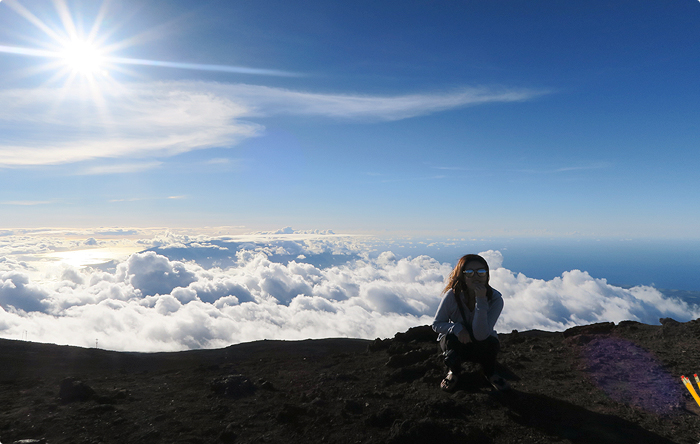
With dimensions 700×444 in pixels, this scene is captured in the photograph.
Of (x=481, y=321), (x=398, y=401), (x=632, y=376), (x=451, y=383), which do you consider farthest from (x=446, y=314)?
(x=632, y=376)

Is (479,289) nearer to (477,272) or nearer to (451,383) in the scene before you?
(477,272)

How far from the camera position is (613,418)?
4.50 metres

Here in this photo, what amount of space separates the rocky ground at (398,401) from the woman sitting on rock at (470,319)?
0.53m

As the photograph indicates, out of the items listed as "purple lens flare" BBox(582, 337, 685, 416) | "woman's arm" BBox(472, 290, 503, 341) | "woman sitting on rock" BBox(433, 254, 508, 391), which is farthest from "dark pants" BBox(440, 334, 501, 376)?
"purple lens flare" BBox(582, 337, 685, 416)

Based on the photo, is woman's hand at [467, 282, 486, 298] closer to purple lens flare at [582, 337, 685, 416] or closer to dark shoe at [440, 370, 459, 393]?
dark shoe at [440, 370, 459, 393]

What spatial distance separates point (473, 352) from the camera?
5395 millimetres

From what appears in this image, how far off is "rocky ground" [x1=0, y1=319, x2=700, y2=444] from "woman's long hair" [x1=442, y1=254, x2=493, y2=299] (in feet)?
5.48

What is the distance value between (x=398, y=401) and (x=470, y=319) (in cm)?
198

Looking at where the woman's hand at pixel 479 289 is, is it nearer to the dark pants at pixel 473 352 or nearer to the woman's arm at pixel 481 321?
the woman's arm at pixel 481 321

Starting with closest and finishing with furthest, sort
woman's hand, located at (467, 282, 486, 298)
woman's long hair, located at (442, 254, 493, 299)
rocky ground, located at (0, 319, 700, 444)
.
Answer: rocky ground, located at (0, 319, 700, 444) → woman's hand, located at (467, 282, 486, 298) → woman's long hair, located at (442, 254, 493, 299)

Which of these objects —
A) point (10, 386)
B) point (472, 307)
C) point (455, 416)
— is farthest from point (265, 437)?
point (10, 386)

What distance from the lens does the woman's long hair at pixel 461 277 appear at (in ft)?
17.1

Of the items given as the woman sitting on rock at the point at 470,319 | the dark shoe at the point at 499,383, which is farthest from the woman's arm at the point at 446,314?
the dark shoe at the point at 499,383

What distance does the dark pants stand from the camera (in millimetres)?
5297
